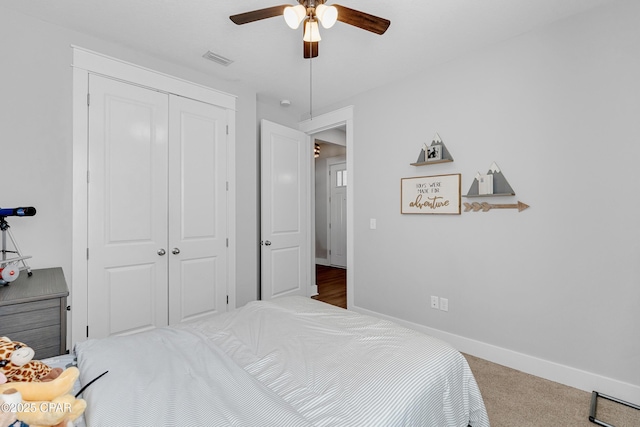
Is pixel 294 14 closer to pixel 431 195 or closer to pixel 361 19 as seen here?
pixel 361 19

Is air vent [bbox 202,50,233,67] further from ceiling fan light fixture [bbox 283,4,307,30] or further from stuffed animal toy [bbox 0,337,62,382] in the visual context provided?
stuffed animal toy [bbox 0,337,62,382]

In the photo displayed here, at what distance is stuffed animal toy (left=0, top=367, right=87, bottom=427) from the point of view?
28.0 inches

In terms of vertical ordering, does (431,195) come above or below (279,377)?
above

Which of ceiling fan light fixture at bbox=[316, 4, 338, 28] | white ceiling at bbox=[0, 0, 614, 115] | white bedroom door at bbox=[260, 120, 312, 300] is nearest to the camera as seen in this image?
ceiling fan light fixture at bbox=[316, 4, 338, 28]

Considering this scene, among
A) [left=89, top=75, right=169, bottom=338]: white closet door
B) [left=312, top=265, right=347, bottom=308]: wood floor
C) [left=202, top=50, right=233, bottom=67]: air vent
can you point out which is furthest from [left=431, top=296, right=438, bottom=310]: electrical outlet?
[left=202, top=50, right=233, bottom=67]: air vent

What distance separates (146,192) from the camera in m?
2.61

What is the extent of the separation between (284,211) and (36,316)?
8.16 feet

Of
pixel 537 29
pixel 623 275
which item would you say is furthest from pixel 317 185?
pixel 623 275

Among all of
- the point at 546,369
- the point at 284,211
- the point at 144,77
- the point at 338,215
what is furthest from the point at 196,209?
the point at 338,215

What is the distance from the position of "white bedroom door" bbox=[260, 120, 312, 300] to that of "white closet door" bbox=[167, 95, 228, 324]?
0.54 metres

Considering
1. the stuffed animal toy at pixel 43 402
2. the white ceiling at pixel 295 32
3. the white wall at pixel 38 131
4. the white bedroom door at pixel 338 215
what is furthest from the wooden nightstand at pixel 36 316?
the white bedroom door at pixel 338 215

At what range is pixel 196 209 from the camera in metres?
2.91

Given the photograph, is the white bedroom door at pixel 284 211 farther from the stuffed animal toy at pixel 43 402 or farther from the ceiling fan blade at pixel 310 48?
the stuffed animal toy at pixel 43 402

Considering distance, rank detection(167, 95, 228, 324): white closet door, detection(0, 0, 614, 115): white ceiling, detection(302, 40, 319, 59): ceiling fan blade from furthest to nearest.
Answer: detection(167, 95, 228, 324): white closet door → detection(0, 0, 614, 115): white ceiling → detection(302, 40, 319, 59): ceiling fan blade
